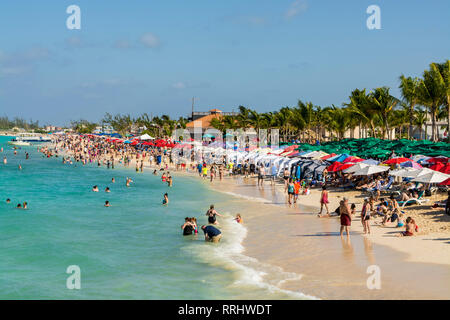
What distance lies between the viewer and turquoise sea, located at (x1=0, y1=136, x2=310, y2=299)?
37.2ft

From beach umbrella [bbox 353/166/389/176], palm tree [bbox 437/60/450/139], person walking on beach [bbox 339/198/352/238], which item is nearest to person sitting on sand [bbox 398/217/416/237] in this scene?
person walking on beach [bbox 339/198/352/238]

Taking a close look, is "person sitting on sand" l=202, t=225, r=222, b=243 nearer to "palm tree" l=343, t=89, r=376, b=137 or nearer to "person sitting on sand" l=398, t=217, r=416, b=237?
"person sitting on sand" l=398, t=217, r=416, b=237

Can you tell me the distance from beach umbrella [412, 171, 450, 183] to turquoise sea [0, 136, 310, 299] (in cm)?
800

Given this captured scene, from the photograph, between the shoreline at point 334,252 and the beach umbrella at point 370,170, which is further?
the beach umbrella at point 370,170

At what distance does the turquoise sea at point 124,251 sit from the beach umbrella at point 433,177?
26.3 feet

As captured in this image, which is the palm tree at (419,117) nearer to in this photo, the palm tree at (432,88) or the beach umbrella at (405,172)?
the palm tree at (432,88)

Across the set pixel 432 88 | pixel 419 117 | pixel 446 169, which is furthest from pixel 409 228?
pixel 419 117

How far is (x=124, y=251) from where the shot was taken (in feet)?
50.5

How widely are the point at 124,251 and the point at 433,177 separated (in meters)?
13.0

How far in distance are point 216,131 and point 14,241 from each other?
55.0 metres

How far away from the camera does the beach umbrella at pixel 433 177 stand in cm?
1753

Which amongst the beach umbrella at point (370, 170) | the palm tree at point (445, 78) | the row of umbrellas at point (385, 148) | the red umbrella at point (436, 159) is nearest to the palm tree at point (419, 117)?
the palm tree at point (445, 78)
